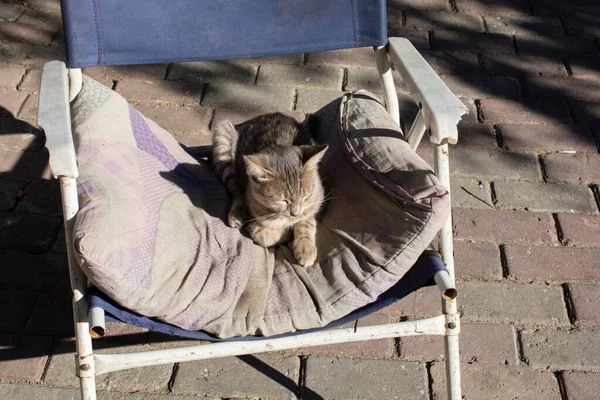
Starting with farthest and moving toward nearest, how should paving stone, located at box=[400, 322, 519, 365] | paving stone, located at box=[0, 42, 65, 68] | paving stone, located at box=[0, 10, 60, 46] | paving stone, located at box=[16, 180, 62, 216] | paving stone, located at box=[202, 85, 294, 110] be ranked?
paving stone, located at box=[0, 10, 60, 46] < paving stone, located at box=[0, 42, 65, 68] < paving stone, located at box=[202, 85, 294, 110] < paving stone, located at box=[16, 180, 62, 216] < paving stone, located at box=[400, 322, 519, 365]

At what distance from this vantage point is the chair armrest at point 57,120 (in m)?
1.85

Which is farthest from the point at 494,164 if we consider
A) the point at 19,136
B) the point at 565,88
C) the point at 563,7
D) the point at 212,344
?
the point at 19,136

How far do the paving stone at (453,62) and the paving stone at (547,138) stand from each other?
549mm

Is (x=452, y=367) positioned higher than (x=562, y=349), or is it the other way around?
(x=452, y=367)

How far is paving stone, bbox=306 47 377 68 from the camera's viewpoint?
402cm

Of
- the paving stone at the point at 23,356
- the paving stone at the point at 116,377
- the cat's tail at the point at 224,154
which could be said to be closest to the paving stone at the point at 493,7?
the cat's tail at the point at 224,154

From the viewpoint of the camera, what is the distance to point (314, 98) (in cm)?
376

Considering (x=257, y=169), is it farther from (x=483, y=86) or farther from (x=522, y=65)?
(x=522, y=65)

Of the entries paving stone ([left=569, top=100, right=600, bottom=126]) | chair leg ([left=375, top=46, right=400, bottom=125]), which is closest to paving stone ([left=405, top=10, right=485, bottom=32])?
paving stone ([left=569, top=100, right=600, bottom=126])

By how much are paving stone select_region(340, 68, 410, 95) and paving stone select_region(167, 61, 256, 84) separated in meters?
0.56

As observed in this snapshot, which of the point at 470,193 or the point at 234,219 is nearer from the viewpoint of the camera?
the point at 234,219

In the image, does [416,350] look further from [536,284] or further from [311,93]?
[311,93]

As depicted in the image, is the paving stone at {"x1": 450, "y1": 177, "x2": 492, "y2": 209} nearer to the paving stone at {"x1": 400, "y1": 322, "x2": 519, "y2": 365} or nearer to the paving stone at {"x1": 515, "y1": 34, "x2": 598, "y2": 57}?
the paving stone at {"x1": 400, "y1": 322, "x2": 519, "y2": 365}

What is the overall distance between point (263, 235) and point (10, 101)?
1983mm
